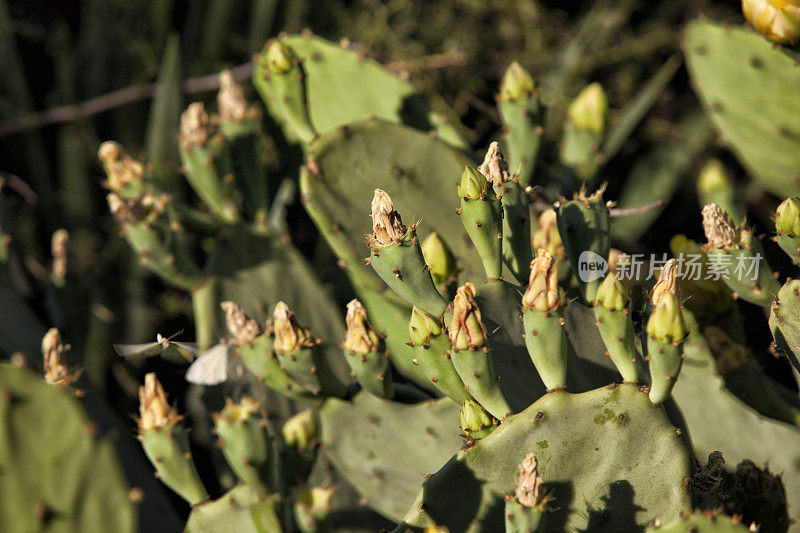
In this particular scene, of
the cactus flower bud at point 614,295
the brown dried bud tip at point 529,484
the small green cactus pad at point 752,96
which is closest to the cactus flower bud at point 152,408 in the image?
the brown dried bud tip at point 529,484

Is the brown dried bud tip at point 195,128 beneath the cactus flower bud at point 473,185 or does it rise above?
beneath

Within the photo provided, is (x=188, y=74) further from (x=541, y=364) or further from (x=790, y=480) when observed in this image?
(x=790, y=480)

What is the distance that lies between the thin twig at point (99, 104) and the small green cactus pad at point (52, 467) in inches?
73.0

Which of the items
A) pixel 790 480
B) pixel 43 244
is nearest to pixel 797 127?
pixel 790 480

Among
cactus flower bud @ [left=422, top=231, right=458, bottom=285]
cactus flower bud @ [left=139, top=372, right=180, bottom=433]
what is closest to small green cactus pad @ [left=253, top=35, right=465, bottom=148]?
cactus flower bud @ [left=422, top=231, right=458, bottom=285]

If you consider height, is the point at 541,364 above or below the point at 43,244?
above

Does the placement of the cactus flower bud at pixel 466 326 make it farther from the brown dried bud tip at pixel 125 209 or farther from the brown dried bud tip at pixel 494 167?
the brown dried bud tip at pixel 125 209

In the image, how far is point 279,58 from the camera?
154cm

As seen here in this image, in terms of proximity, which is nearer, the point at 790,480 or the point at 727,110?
the point at 790,480

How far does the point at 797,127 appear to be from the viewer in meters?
1.77

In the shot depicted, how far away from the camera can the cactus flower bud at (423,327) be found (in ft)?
3.36

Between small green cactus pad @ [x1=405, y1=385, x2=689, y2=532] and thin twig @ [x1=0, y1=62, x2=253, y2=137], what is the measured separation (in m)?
1.95

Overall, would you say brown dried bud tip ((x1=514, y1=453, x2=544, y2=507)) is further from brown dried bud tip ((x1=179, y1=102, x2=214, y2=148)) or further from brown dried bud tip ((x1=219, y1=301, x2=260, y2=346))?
brown dried bud tip ((x1=179, y1=102, x2=214, y2=148))

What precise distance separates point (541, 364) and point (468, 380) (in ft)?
0.37
